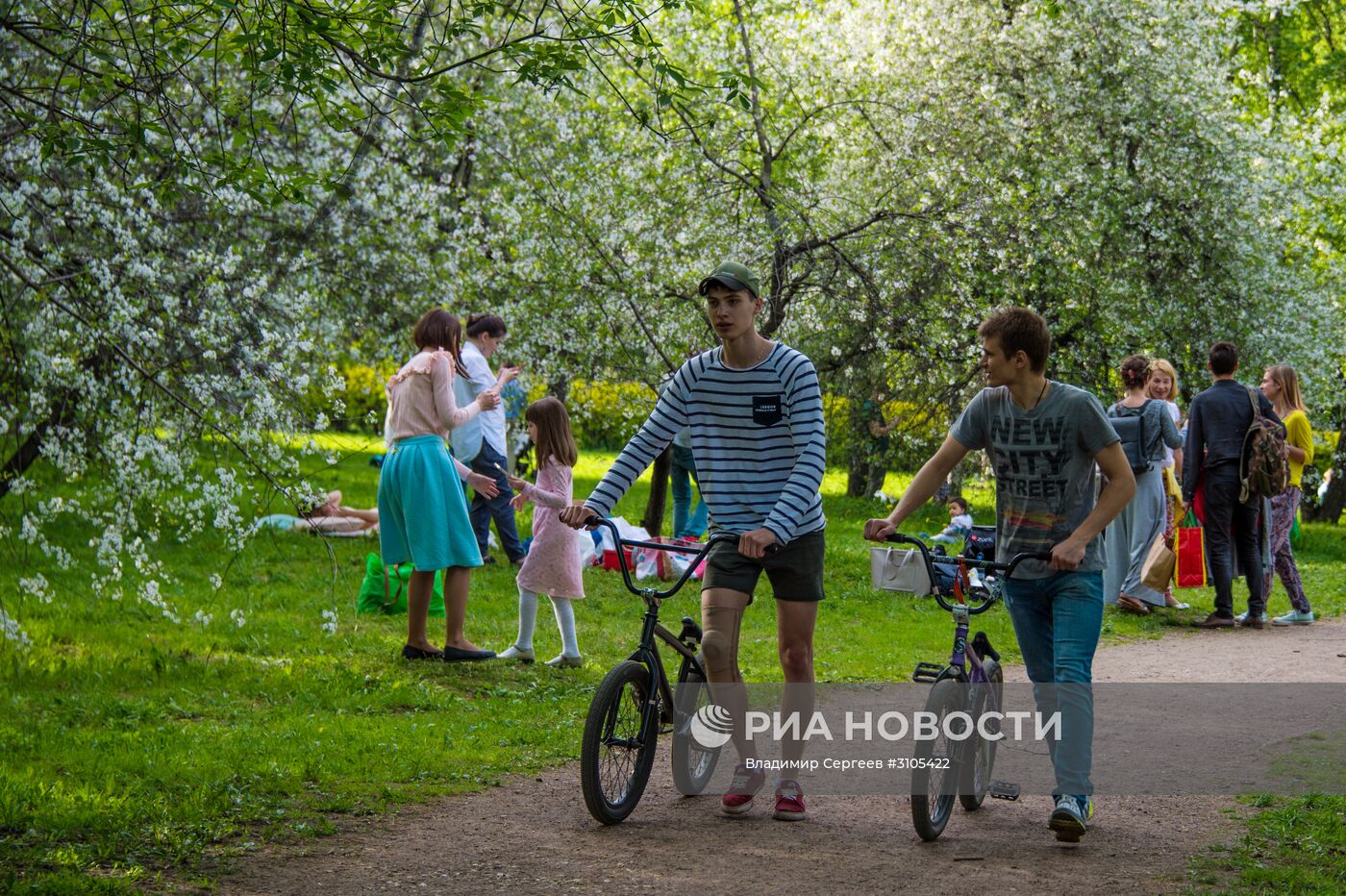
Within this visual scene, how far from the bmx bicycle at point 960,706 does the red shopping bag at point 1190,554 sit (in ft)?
24.1

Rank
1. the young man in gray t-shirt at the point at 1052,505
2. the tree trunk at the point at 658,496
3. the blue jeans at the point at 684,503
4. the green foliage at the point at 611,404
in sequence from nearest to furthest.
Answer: the young man in gray t-shirt at the point at 1052,505 < the blue jeans at the point at 684,503 < the tree trunk at the point at 658,496 < the green foliage at the point at 611,404

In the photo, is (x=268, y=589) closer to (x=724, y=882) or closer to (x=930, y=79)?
(x=724, y=882)

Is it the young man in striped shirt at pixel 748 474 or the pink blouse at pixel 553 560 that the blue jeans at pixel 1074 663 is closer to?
the young man in striped shirt at pixel 748 474

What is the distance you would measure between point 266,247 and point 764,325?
4.98 meters

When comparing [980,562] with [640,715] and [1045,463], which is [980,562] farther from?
[640,715]

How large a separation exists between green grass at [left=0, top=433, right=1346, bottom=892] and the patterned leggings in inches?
41.8

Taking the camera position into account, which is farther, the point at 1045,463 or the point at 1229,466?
the point at 1229,466

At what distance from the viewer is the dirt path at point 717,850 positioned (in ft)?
15.8

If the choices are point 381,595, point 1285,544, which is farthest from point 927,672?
point 1285,544

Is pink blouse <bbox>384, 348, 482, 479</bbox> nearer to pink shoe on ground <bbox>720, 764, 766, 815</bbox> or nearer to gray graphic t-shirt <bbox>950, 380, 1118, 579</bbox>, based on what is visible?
pink shoe on ground <bbox>720, 764, 766, 815</bbox>

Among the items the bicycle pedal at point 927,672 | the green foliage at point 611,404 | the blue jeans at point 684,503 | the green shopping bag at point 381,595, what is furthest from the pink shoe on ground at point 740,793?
the green foliage at point 611,404

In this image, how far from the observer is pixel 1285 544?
12344 millimetres

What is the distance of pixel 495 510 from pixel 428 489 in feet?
13.4

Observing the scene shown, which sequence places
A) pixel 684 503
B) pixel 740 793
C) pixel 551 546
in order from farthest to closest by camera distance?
pixel 684 503 < pixel 551 546 < pixel 740 793
